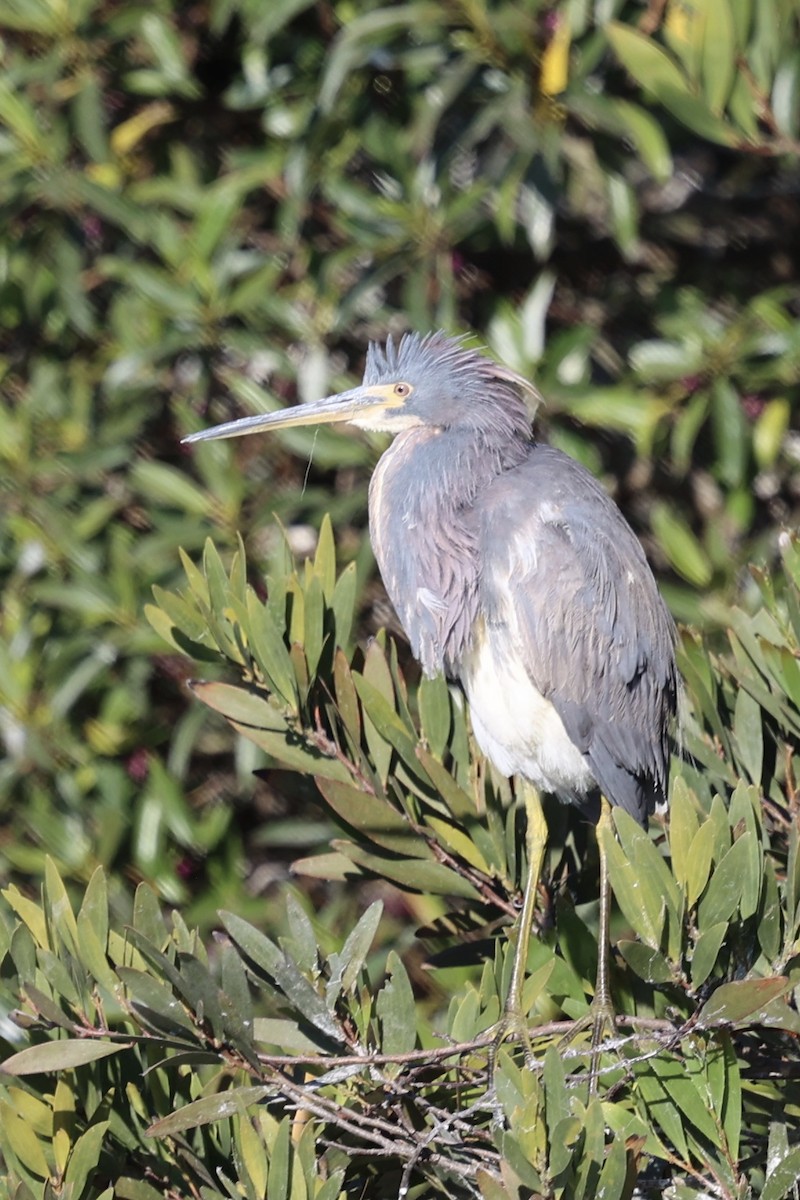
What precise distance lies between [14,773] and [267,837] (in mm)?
521

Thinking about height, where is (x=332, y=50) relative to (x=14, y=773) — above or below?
above

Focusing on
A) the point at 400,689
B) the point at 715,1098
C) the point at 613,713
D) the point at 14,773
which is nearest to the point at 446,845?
the point at 400,689

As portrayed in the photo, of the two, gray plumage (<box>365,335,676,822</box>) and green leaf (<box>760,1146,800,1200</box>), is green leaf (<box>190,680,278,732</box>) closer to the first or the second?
gray plumage (<box>365,335,676,822</box>)

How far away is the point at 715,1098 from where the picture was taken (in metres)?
1.29

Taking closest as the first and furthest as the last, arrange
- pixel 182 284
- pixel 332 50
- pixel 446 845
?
pixel 446 845, pixel 332 50, pixel 182 284

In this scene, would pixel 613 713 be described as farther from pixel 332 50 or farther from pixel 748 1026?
pixel 332 50

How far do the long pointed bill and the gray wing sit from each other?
0.26 m

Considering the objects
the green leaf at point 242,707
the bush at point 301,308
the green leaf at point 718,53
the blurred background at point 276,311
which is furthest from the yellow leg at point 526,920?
the green leaf at point 718,53

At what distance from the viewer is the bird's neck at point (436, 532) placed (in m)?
1.87

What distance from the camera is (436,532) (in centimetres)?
193

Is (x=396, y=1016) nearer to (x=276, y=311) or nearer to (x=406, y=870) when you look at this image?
(x=406, y=870)

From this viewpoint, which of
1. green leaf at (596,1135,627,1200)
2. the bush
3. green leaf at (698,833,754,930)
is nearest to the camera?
green leaf at (596,1135,627,1200)

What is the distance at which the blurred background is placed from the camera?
2684mm

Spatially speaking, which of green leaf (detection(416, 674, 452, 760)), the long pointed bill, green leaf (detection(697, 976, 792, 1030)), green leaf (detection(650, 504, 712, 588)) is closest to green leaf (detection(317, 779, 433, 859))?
green leaf (detection(416, 674, 452, 760))
